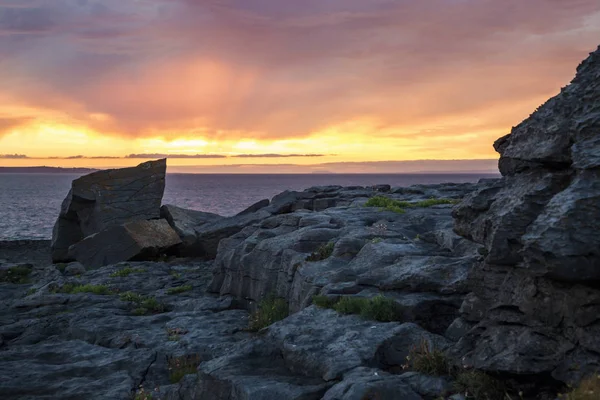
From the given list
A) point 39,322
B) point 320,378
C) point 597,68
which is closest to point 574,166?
point 597,68

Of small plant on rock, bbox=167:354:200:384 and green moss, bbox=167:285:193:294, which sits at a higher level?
small plant on rock, bbox=167:354:200:384

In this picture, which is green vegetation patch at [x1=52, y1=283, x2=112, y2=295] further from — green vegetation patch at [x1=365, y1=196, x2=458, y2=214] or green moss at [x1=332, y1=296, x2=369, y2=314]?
green moss at [x1=332, y1=296, x2=369, y2=314]

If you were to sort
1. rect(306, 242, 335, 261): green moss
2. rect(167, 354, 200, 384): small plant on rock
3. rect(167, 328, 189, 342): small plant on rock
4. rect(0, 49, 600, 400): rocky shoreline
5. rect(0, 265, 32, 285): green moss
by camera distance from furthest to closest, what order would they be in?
1. rect(0, 265, 32, 285): green moss
2. rect(306, 242, 335, 261): green moss
3. rect(167, 328, 189, 342): small plant on rock
4. rect(167, 354, 200, 384): small plant on rock
5. rect(0, 49, 600, 400): rocky shoreline

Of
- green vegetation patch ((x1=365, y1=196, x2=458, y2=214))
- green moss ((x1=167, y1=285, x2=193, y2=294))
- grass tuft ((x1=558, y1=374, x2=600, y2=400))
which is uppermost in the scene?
green vegetation patch ((x1=365, y1=196, x2=458, y2=214))

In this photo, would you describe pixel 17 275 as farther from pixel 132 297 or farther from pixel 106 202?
pixel 132 297

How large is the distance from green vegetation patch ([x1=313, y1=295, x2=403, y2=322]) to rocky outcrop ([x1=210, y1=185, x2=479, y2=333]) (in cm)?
22

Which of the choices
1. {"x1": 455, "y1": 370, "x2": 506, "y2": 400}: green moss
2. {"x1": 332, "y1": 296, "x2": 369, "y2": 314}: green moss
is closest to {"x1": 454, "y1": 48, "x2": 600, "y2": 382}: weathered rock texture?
{"x1": 455, "y1": 370, "x2": 506, "y2": 400}: green moss

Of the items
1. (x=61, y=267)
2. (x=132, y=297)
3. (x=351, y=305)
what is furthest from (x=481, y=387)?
(x=61, y=267)

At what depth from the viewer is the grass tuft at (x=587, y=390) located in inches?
299

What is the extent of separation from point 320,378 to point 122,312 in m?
14.4

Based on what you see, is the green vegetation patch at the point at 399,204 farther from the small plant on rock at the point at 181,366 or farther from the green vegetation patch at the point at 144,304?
the small plant on rock at the point at 181,366

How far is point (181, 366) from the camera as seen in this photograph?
652 inches

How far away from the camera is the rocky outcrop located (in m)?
14.4

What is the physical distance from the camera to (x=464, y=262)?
15.0 meters
